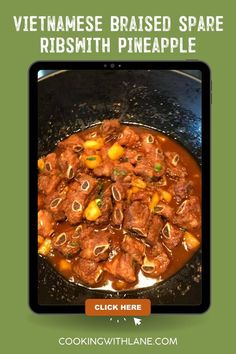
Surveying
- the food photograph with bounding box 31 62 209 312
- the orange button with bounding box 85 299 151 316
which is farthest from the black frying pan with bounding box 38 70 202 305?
the orange button with bounding box 85 299 151 316

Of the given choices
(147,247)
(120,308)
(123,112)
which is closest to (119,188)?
(147,247)

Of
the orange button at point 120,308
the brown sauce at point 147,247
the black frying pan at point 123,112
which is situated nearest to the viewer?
the orange button at point 120,308

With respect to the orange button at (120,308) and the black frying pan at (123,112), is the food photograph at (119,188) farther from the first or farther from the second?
the orange button at (120,308)

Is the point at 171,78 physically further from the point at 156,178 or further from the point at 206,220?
the point at 206,220

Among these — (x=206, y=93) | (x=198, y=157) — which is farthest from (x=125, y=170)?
(x=206, y=93)

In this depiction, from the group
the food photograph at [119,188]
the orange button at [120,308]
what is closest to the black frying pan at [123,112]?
the food photograph at [119,188]

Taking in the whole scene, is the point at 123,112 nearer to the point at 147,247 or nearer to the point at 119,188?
the point at 119,188
